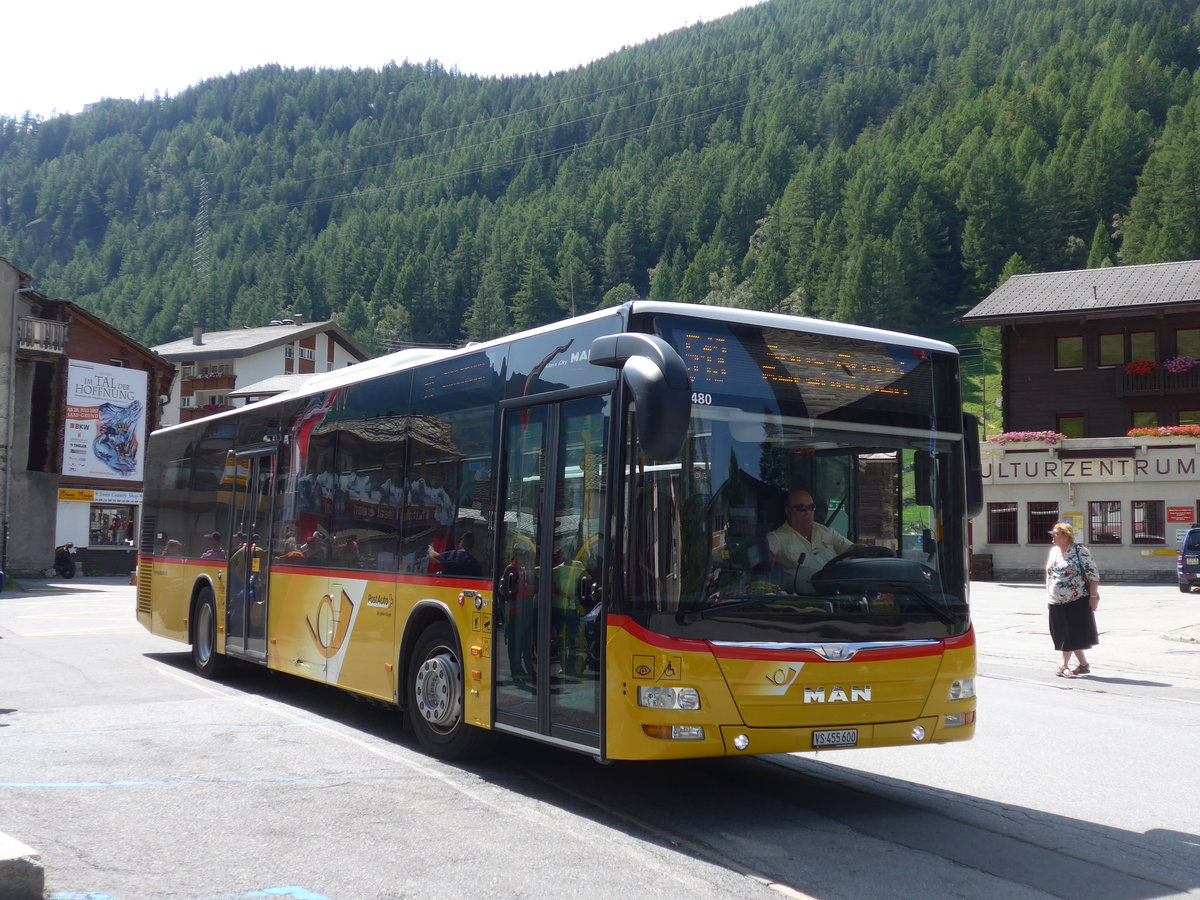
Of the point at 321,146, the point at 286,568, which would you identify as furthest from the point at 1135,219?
the point at 321,146

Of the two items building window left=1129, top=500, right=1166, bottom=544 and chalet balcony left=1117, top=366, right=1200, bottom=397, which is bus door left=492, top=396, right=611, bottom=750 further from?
chalet balcony left=1117, top=366, right=1200, bottom=397

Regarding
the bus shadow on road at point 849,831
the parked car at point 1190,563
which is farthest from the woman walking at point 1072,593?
the parked car at point 1190,563

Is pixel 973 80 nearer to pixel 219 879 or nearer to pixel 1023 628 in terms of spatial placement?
pixel 1023 628

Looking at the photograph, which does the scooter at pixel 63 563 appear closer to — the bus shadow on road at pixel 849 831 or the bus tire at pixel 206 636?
the bus tire at pixel 206 636

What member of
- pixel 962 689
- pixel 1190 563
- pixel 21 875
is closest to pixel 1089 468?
pixel 1190 563

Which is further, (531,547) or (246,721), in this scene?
(246,721)

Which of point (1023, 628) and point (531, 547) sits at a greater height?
point (531, 547)

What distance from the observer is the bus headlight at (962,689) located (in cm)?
731

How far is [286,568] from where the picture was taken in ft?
37.9

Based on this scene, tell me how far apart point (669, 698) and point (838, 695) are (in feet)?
3.34

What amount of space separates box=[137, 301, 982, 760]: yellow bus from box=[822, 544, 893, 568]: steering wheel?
1 centimetres

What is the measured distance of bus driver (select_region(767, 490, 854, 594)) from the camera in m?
6.76

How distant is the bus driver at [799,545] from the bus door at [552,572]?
977 millimetres

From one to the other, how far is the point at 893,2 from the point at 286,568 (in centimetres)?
17221
